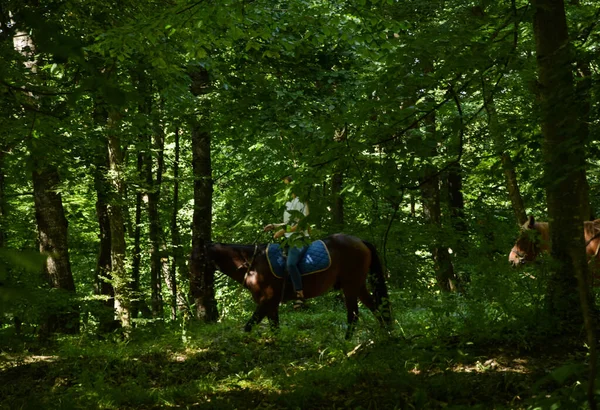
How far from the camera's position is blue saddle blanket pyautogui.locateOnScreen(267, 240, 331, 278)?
905 cm

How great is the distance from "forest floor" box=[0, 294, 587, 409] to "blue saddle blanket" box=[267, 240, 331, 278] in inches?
50.6

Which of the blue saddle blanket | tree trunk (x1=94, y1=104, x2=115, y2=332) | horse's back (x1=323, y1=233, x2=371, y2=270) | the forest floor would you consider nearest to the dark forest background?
the forest floor

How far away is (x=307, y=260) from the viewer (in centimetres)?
908

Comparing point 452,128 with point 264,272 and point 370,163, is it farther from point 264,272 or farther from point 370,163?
point 264,272

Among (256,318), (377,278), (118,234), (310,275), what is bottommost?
(256,318)

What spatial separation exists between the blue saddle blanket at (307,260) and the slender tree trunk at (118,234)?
8.66 ft

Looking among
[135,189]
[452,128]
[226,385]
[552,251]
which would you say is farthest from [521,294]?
[135,189]

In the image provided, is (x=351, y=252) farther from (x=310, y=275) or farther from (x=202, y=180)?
(x=202, y=180)

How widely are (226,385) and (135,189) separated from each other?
632 cm

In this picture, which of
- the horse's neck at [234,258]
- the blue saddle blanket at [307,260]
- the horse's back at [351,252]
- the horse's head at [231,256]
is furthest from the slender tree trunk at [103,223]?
the horse's back at [351,252]

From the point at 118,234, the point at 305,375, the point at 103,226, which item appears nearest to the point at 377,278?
the point at 305,375

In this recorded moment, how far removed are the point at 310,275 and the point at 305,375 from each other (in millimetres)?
3591

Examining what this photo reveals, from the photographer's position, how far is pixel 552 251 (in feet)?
19.0

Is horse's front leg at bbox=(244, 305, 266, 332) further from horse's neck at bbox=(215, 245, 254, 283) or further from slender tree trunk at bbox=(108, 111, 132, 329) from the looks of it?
slender tree trunk at bbox=(108, 111, 132, 329)
